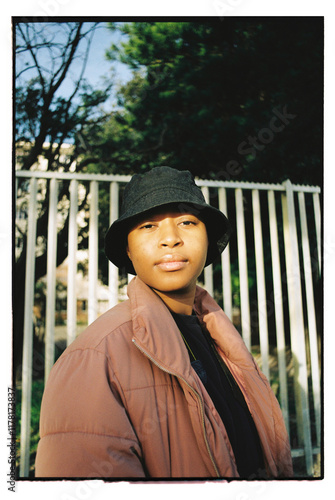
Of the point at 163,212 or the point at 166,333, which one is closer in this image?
the point at 166,333

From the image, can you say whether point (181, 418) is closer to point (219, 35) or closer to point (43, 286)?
point (219, 35)

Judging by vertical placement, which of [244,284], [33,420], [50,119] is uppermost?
[50,119]

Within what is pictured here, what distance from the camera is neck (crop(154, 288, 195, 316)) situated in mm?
1292

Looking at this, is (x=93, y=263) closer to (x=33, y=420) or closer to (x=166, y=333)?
(x=166, y=333)

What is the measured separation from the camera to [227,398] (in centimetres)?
119

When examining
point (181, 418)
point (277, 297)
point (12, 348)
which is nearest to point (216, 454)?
point (181, 418)

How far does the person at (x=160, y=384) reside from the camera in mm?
934

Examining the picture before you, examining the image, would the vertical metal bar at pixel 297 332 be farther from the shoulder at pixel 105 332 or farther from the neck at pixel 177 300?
the shoulder at pixel 105 332

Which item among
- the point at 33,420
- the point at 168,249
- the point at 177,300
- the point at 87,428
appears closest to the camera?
the point at 87,428

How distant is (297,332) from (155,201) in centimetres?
188

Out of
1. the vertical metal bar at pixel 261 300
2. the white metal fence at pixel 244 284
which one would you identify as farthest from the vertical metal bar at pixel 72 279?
the vertical metal bar at pixel 261 300

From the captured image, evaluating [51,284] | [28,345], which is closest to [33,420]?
[28,345]

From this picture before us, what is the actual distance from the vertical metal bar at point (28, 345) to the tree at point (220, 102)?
7.03ft

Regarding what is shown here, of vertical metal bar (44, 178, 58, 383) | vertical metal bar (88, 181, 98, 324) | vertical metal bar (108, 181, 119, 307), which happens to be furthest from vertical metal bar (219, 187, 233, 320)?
vertical metal bar (44, 178, 58, 383)
